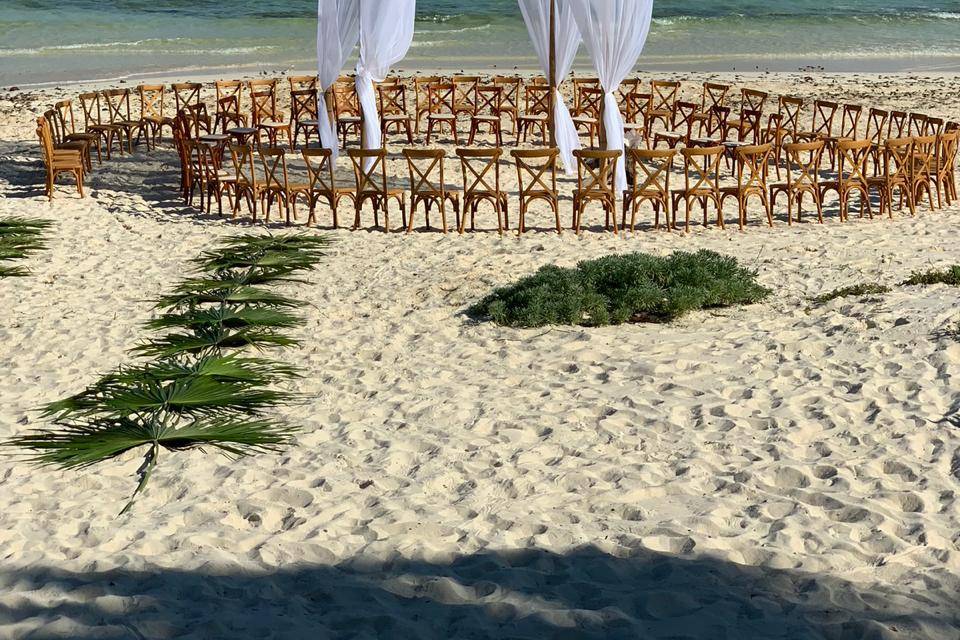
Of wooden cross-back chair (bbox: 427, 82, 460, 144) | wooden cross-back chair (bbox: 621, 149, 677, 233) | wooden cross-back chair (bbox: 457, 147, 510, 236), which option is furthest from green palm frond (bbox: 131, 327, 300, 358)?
wooden cross-back chair (bbox: 427, 82, 460, 144)

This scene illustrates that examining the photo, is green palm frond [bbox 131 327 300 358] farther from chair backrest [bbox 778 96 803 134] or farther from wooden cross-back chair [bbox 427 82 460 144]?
chair backrest [bbox 778 96 803 134]

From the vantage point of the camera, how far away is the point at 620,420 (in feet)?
18.2

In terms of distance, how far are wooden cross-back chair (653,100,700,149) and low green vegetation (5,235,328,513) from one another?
6.35m

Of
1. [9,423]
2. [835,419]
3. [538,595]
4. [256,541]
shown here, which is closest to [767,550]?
[538,595]

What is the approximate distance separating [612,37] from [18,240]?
20.8 ft

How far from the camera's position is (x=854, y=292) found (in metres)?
7.64

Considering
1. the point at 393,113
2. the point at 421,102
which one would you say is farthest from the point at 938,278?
the point at 421,102

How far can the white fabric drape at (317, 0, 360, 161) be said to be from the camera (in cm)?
1204

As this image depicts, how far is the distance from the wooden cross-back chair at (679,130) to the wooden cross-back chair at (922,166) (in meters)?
2.67

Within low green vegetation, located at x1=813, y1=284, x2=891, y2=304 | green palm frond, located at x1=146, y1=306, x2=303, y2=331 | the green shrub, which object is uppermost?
the green shrub

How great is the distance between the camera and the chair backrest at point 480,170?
10180 millimetres

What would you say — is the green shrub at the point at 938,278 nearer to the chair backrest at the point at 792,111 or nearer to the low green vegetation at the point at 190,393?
the low green vegetation at the point at 190,393

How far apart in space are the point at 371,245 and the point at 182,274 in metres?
1.86

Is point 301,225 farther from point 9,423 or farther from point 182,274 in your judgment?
point 9,423
